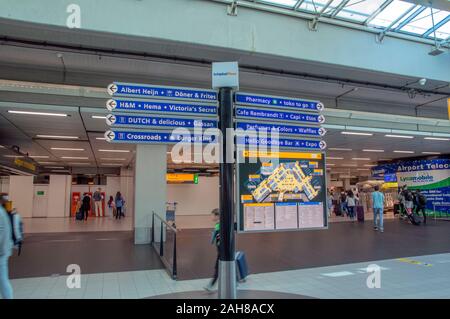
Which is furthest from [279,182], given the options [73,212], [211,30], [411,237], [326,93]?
[73,212]

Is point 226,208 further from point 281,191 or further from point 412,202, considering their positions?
point 412,202

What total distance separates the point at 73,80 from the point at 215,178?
54.6 feet

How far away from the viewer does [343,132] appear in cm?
1111

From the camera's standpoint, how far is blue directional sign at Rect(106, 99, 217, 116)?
3254mm

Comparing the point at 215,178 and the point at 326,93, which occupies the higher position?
the point at 326,93

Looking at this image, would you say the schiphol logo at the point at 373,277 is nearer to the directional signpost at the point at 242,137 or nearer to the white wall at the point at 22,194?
the directional signpost at the point at 242,137

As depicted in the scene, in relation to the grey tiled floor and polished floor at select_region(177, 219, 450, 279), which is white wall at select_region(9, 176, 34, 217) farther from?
the grey tiled floor

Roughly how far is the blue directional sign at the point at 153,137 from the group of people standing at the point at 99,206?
55.8 feet

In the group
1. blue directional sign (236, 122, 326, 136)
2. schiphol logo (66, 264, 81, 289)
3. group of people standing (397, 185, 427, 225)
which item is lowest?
schiphol logo (66, 264, 81, 289)

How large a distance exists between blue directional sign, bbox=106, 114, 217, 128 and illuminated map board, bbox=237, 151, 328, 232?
→ 547 millimetres

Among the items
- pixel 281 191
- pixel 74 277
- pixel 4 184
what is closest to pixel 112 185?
pixel 4 184

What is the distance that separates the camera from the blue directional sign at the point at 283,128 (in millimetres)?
3534

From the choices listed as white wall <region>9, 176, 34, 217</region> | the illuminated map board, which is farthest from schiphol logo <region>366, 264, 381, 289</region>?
white wall <region>9, 176, 34, 217</region>

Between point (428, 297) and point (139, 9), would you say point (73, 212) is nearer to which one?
point (139, 9)
